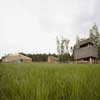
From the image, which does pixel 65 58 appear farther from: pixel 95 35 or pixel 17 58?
pixel 17 58

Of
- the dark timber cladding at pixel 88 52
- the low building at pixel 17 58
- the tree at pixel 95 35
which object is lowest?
the low building at pixel 17 58

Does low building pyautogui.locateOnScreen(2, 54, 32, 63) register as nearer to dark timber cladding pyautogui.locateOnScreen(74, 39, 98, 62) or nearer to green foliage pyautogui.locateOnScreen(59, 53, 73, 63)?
green foliage pyautogui.locateOnScreen(59, 53, 73, 63)

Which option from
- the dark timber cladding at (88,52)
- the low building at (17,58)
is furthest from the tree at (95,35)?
the low building at (17,58)

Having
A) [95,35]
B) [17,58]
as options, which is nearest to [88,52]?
[95,35]

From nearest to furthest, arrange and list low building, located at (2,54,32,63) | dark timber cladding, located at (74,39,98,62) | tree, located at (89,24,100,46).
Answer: dark timber cladding, located at (74,39,98,62), tree, located at (89,24,100,46), low building, located at (2,54,32,63)

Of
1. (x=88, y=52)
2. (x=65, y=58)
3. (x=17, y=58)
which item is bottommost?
(x=17, y=58)

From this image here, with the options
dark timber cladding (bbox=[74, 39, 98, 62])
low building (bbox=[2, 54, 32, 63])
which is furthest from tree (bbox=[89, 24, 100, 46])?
low building (bbox=[2, 54, 32, 63])

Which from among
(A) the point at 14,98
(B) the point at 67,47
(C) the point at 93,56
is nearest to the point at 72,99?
(A) the point at 14,98

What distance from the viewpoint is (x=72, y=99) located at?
93 centimetres

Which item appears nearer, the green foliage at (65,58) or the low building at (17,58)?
the green foliage at (65,58)

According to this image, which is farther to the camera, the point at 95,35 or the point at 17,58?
the point at 17,58

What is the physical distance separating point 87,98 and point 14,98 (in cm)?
75

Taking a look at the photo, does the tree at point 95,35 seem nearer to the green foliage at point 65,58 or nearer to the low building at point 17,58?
the green foliage at point 65,58

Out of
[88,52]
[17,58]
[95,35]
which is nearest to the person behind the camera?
[88,52]
